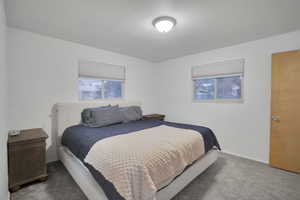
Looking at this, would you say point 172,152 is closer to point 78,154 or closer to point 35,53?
point 78,154

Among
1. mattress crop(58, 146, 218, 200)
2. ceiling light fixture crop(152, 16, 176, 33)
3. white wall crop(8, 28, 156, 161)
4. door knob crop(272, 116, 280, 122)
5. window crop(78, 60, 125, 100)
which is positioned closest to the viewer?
mattress crop(58, 146, 218, 200)

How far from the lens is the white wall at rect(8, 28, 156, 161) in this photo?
219 cm

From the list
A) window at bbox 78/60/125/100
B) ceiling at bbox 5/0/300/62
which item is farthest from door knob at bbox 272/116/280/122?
window at bbox 78/60/125/100

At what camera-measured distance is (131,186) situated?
111cm

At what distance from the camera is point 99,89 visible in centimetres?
331

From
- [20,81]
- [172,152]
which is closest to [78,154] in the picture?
[172,152]

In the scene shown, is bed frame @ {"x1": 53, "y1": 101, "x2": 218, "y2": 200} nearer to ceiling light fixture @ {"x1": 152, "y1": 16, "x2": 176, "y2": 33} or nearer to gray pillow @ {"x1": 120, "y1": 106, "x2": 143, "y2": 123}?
gray pillow @ {"x1": 120, "y1": 106, "x2": 143, "y2": 123}

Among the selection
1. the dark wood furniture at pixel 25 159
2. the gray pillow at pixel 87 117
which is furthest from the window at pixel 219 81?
the dark wood furniture at pixel 25 159

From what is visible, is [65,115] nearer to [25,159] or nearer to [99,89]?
[25,159]

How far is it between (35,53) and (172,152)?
281 cm

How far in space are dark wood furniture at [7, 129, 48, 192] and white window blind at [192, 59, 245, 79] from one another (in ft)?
11.3

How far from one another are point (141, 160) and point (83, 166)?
97 centimetres

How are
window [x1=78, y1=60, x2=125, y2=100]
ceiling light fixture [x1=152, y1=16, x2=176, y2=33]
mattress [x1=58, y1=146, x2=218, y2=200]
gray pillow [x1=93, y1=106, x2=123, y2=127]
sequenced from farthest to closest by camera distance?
window [x1=78, y1=60, x2=125, y2=100] < gray pillow [x1=93, y1=106, x2=123, y2=127] < ceiling light fixture [x1=152, y1=16, x2=176, y2=33] < mattress [x1=58, y1=146, x2=218, y2=200]

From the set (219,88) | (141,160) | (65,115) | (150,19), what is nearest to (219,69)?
(219,88)
